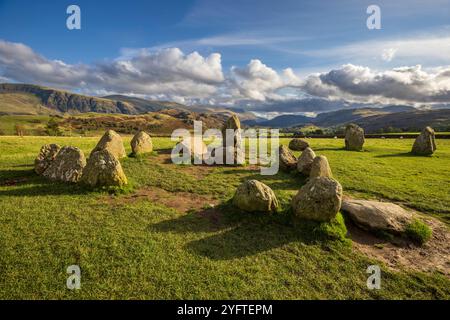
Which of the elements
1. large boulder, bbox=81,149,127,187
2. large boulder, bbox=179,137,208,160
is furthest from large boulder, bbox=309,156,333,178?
large boulder, bbox=81,149,127,187

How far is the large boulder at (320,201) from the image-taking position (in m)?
16.7

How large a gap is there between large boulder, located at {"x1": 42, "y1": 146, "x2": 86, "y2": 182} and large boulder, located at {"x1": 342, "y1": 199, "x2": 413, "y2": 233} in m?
19.4

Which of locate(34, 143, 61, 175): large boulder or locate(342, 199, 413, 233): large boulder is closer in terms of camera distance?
locate(342, 199, 413, 233): large boulder

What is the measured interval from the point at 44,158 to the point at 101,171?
7.60 meters

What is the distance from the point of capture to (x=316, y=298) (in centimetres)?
1155

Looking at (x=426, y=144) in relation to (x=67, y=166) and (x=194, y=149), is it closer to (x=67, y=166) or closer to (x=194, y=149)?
(x=194, y=149)

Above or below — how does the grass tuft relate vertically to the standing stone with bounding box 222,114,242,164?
below

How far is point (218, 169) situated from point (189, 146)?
6434 mm

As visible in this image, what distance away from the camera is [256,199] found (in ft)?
58.8

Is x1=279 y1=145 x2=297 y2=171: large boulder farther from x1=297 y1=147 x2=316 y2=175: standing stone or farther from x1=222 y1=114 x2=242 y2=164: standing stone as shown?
x1=222 y1=114 x2=242 y2=164: standing stone

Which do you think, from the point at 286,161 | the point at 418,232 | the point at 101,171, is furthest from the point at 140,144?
the point at 418,232

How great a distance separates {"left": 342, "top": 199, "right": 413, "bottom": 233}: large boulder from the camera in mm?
17312
